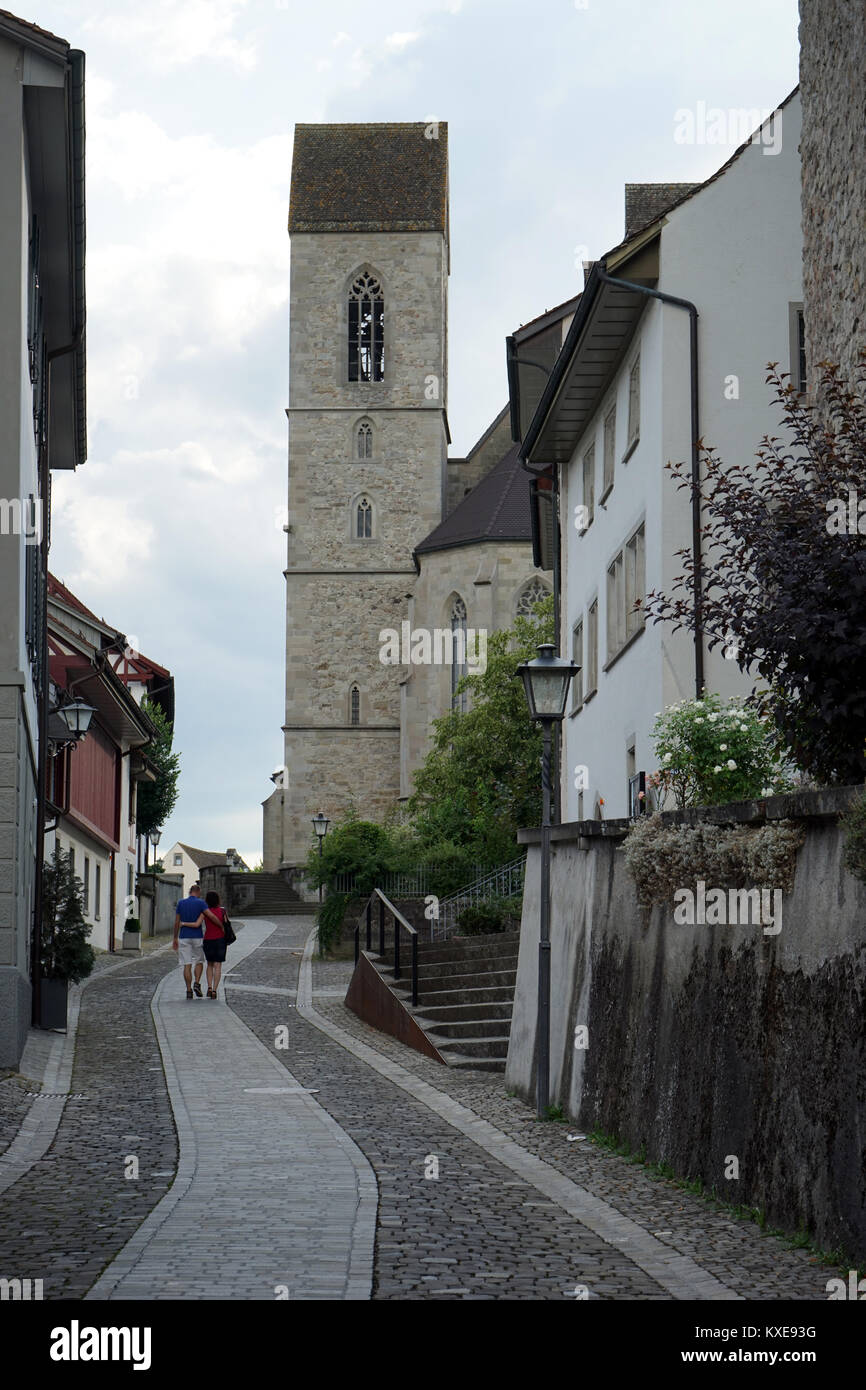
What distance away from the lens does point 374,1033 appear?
1967cm

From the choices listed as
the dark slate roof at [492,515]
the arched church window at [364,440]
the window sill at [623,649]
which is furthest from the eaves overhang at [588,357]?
the arched church window at [364,440]

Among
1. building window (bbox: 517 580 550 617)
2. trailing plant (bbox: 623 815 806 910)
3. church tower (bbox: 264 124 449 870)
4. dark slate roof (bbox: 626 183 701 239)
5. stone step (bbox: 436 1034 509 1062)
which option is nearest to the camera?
trailing plant (bbox: 623 815 806 910)

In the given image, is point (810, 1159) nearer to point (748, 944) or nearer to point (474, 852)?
point (748, 944)

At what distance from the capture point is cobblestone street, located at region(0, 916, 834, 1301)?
674 centimetres

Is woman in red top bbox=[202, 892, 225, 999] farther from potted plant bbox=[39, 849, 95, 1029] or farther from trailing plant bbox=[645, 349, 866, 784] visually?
trailing plant bbox=[645, 349, 866, 784]

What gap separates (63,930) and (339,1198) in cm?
1059

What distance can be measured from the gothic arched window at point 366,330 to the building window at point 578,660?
140ft

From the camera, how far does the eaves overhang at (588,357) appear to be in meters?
19.5

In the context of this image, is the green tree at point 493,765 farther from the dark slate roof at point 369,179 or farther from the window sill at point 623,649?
the dark slate roof at point 369,179

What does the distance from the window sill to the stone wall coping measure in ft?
24.2

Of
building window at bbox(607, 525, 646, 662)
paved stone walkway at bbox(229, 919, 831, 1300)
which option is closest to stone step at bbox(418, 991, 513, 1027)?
paved stone walkway at bbox(229, 919, 831, 1300)

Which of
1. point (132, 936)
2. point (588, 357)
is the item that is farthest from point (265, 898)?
point (588, 357)
